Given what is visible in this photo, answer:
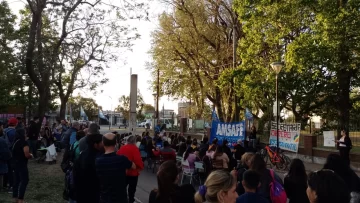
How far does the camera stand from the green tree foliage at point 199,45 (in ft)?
108

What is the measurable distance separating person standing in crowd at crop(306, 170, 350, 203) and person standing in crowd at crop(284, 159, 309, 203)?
59.1 inches

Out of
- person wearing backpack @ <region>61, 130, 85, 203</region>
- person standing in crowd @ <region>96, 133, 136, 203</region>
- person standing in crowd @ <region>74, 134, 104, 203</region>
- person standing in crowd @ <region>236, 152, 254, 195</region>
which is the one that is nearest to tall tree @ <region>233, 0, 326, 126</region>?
person standing in crowd @ <region>236, 152, 254, 195</region>

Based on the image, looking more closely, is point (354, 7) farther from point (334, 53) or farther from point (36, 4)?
point (36, 4)

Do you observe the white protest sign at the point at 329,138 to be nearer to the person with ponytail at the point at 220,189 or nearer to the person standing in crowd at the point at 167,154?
the person standing in crowd at the point at 167,154

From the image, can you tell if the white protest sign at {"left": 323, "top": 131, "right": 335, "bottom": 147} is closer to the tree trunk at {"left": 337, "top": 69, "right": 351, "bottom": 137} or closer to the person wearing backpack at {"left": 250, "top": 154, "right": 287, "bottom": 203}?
the tree trunk at {"left": 337, "top": 69, "right": 351, "bottom": 137}

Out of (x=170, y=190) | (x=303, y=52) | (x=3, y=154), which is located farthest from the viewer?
(x=303, y=52)

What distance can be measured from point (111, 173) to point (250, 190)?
188 cm

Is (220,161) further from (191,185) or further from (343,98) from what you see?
(343,98)

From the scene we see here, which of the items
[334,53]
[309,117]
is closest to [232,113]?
[309,117]

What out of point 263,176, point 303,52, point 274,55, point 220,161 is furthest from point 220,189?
point 274,55

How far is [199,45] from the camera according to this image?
33250 millimetres

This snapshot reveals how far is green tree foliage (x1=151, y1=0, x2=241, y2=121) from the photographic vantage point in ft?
108

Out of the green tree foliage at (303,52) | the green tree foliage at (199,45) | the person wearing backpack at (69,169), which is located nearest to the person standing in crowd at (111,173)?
the person wearing backpack at (69,169)

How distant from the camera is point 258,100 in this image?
83.6 ft
